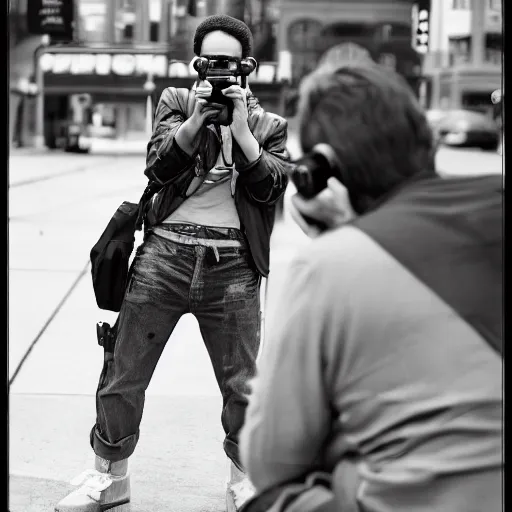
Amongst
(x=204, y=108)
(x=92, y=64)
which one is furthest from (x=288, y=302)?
(x=92, y=64)

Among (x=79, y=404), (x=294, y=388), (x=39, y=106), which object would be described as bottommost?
Result: (x=79, y=404)

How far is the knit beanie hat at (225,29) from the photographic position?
2865mm

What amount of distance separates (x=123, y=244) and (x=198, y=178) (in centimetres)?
36

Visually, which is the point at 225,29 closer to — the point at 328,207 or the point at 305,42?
the point at 328,207

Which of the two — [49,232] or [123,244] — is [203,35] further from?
[49,232]

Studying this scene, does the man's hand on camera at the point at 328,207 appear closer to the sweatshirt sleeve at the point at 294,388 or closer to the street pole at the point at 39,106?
the sweatshirt sleeve at the point at 294,388

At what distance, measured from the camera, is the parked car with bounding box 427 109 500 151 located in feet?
6.00

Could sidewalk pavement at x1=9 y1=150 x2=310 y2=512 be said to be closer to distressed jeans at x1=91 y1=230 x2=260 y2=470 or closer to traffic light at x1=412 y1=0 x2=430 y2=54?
distressed jeans at x1=91 y1=230 x2=260 y2=470

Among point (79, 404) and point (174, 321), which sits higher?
point (174, 321)

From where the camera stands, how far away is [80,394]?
4.53 m

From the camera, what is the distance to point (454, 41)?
6367 mm

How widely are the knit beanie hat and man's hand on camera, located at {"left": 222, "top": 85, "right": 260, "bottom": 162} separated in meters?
0.18

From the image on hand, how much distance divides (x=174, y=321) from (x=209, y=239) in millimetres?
298

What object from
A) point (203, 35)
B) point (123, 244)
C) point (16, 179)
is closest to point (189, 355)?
point (123, 244)
